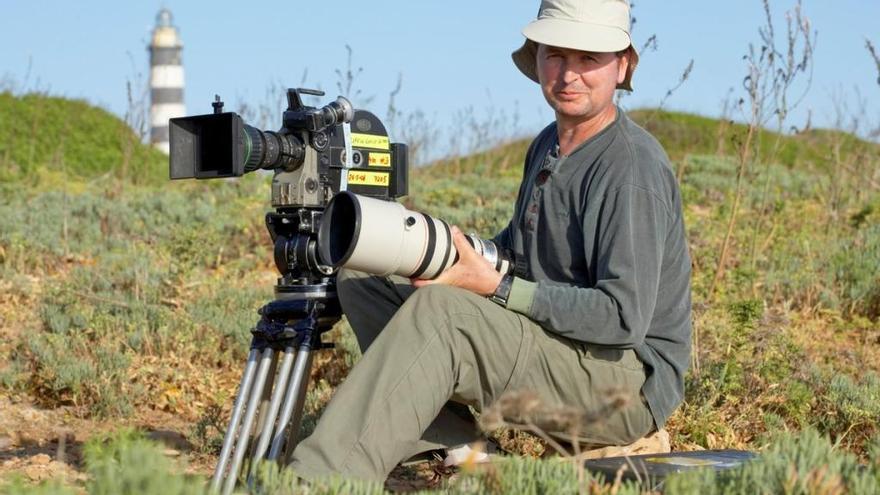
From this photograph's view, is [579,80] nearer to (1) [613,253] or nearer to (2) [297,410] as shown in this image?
(1) [613,253]

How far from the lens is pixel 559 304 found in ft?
10.7

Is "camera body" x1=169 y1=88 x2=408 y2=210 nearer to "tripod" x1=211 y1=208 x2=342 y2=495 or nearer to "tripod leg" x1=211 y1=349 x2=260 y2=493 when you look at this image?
"tripod" x1=211 y1=208 x2=342 y2=495

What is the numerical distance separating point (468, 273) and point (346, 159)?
0.59 meters

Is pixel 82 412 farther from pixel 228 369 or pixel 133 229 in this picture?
pixel 133 229

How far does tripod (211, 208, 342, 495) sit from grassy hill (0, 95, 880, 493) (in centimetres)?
31

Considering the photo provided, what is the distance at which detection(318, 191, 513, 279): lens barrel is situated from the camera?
3025 millimetres

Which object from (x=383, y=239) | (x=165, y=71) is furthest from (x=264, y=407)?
(x=165, y=71)

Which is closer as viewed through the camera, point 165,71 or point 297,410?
point 297,410

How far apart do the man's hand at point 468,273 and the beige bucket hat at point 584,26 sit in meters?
0.67

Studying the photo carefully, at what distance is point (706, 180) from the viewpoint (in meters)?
10.6

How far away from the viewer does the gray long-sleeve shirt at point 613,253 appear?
3.25m

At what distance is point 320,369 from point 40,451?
1.37 metres

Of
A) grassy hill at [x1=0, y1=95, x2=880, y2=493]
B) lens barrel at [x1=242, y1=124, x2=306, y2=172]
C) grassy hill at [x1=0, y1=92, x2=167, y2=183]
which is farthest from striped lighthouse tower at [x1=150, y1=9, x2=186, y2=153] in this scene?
lens barrel at [x1=242, y1=124, x2=306, y2=172]

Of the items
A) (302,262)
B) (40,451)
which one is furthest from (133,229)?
(302,262)
